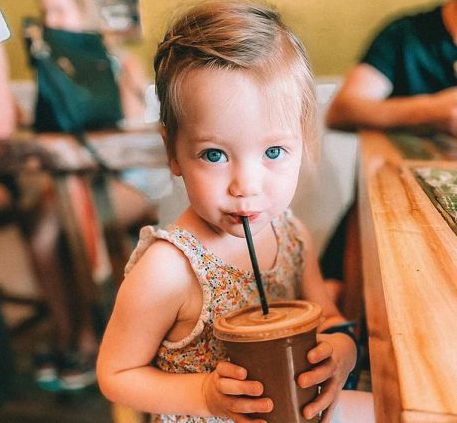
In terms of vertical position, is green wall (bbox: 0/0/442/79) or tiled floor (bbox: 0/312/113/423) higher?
green wall (bbox: 0/0/442/79)

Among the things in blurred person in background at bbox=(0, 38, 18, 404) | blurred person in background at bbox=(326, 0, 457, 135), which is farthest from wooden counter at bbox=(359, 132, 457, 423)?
blurred person in background at bbox=(0, 38, 18, 404)

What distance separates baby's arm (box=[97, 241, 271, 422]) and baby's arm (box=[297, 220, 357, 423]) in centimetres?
11

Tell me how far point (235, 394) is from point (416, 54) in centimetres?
111

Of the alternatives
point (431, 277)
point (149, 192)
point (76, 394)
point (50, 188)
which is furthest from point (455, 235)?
point (50, 188)

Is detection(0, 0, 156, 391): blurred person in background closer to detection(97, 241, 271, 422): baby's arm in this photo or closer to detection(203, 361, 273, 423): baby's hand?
detection(97, 241, 271, 422): baby's arm

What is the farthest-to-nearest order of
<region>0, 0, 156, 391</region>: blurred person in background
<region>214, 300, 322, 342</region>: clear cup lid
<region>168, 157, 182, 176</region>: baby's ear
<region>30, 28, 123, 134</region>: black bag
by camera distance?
<region>0, 0, 156, 391</region>: blurred person in background
<region>30, 28, 123, 134</region>: black bag
<region>168, 157, 182, 176</region>: baby's ear
<region>214, 300, 322, 342</region>: clear cup lid

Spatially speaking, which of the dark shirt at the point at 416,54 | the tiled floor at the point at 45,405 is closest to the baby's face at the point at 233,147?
the dark shirt at the point at 416,54

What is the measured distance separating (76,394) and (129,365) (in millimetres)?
1277

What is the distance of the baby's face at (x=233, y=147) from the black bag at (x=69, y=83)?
3.27ft

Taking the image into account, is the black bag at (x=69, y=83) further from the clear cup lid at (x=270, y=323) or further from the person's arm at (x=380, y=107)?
the clear cup lid at (x=270, y=323)

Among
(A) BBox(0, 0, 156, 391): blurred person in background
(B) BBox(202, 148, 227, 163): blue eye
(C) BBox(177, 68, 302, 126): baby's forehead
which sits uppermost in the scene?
(C) BBox(177, 68, 302, 126): baby's forehead

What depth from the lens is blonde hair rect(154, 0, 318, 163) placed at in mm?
487

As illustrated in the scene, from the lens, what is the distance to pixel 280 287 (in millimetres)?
655

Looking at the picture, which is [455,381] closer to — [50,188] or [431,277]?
[431,277]
